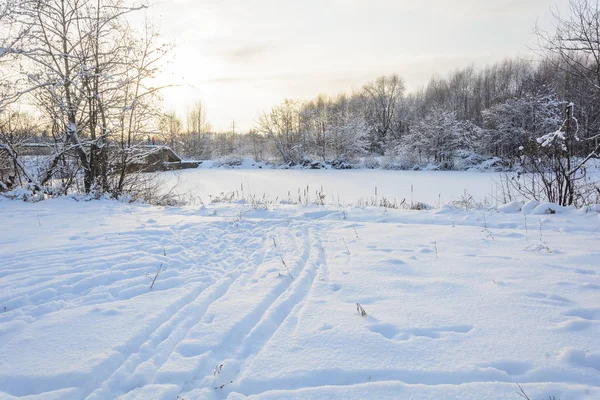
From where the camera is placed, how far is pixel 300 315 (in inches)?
115

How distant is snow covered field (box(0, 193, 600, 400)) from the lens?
6.78 feet

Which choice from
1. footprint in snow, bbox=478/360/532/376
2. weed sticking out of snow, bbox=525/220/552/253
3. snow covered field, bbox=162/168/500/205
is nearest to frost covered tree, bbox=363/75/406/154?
snow covered field, bbox=162/168/500/205

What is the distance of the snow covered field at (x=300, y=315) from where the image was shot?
207 cm

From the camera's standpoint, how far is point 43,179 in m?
9.32

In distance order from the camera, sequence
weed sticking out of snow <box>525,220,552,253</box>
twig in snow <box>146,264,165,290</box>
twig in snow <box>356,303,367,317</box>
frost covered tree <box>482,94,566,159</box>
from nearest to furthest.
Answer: twig in snow <box>356,303,367,317</box> < twig in snow <box>146,264,165,290</box> < weed sticking out of snow <box>525,220,552,253</box> < frost covered tree <box>482,94,566,159</box>

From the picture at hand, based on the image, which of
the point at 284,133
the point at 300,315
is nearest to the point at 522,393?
the point at 300,315

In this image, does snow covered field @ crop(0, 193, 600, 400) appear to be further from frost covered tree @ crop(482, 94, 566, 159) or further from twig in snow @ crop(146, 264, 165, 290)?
frost covered tree @ crop(482, 94, 566, 159)

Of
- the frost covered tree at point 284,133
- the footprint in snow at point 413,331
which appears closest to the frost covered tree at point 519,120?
the frost covered tree at point 284,133

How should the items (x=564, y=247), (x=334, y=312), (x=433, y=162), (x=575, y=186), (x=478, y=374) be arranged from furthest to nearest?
1. (x=433, y=162)
2. (x=575, y=186)
3. (x=564, y=247)
4. (x=334, y=312)
5. (x=478, y=374)

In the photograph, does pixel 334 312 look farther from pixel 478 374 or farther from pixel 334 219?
pixel 334 219

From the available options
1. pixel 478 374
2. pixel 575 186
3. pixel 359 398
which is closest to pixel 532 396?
pixel 478 374

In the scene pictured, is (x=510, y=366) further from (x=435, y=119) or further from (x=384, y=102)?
(x=384, y=102)

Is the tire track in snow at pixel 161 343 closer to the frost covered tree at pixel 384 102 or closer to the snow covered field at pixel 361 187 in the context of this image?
the snow covered field at pixel 361 187

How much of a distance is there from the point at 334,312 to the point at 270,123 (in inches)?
1447
